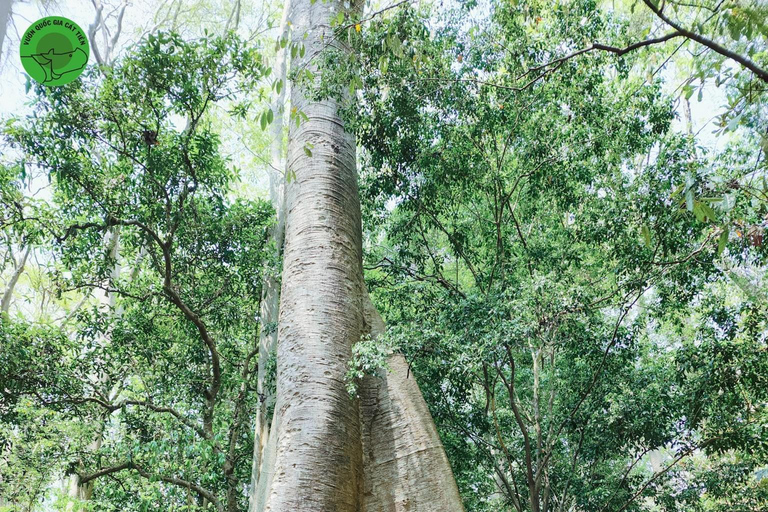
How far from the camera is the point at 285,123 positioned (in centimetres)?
910

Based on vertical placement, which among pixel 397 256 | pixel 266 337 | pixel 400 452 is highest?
pixel 397 256

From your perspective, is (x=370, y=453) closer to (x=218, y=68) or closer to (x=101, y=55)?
(x=218, y=68)

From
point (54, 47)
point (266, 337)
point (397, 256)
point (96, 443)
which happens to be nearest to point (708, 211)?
point (54, 47)

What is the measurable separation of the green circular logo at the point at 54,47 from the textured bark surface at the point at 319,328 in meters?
1.15

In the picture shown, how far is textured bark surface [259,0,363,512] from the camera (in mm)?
2875

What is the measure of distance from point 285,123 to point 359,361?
660 cm

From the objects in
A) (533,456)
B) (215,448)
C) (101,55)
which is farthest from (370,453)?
(101,55)

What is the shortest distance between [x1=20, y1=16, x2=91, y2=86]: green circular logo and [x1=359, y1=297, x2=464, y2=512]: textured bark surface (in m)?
2.36

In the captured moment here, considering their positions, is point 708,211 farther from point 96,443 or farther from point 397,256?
point 96,443

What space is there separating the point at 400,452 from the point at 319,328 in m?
0.85

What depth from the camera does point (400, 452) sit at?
325 cm

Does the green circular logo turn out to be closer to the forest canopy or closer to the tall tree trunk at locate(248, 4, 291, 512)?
the forest canopy

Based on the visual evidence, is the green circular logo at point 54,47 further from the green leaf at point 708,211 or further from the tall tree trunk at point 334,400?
the green leaf at point 708,211

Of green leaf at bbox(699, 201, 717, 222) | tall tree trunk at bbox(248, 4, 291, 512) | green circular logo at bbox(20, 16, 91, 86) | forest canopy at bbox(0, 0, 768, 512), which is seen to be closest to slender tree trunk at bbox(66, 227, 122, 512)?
forest canopy at bbox(0, 0, 768, 512)
